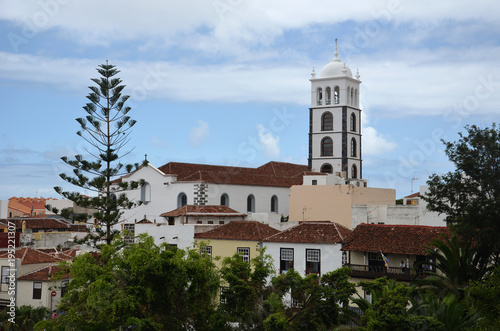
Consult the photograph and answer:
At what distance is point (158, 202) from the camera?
156 feet

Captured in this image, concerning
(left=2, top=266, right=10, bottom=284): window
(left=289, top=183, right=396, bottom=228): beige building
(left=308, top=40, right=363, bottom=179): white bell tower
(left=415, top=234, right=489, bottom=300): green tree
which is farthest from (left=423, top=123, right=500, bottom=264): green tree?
(left=308, top=40, right=363, bottom=179): white bell tower

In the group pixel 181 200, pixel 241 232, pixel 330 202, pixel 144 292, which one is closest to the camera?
pixel 144 292

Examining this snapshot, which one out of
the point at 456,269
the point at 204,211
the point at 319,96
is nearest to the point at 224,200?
the point at 204,211

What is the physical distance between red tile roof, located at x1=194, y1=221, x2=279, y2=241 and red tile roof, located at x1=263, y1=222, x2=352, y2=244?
138 cm

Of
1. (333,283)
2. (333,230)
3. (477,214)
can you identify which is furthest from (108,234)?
(477,214)

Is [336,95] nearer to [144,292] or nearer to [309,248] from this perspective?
[309,248]

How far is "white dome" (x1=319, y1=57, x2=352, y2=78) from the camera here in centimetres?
5762

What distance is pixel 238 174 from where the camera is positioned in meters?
50.3

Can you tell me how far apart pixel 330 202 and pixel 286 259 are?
12.7 metres

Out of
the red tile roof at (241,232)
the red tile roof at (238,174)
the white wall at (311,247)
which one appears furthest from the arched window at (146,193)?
the white wall at (311,247)

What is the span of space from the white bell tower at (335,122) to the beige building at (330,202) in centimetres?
1127

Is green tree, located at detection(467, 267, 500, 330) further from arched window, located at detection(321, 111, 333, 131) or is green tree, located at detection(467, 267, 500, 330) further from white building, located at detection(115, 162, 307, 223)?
arched window, located at detection(321, 111, 333, 131)

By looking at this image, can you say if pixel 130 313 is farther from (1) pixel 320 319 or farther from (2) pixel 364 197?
(2) pixel 364 197

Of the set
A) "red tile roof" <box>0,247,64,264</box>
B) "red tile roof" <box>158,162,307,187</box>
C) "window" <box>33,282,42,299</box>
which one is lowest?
"window" <box>33,282,42,299</box>
